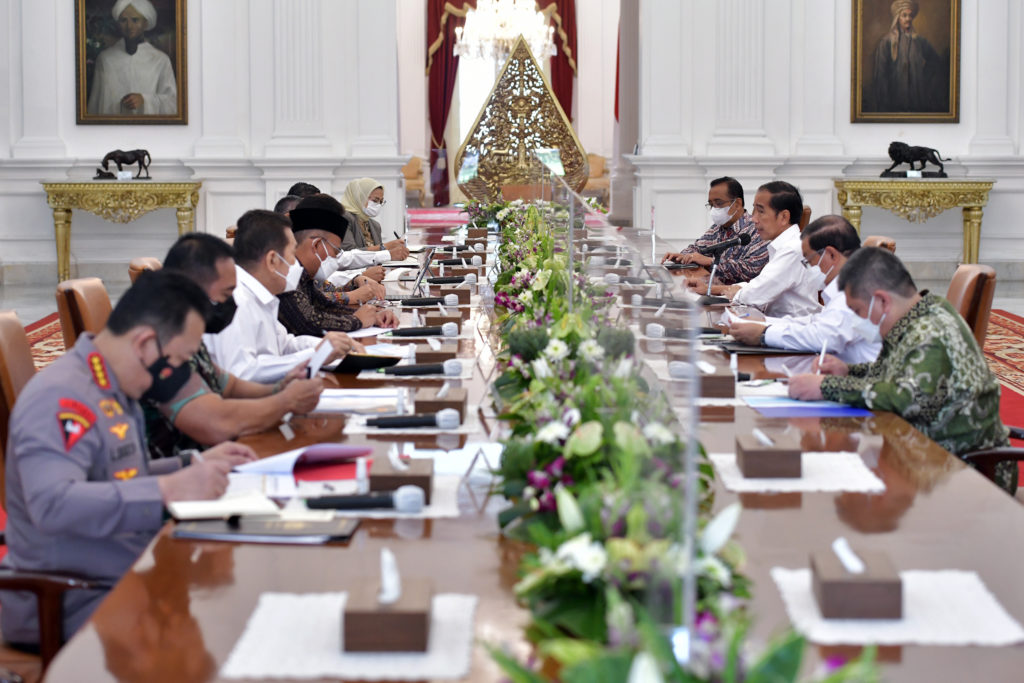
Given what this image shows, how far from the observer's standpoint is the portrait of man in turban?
12.0m

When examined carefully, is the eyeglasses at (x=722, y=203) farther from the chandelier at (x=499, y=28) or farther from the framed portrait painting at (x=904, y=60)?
the chandelier at (x=499, y=28)

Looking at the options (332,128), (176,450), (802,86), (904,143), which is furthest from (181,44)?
(176,450)

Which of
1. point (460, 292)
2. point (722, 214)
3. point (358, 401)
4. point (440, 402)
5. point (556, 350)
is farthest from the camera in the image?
point (722, 214)

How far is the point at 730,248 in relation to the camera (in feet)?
25.2

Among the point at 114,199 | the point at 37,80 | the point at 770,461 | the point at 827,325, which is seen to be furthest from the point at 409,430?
the point at 37,80

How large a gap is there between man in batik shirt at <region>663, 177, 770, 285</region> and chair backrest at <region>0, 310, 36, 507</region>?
4.65 meters

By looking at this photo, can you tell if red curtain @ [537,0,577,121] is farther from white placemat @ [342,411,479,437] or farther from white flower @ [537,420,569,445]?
white flower @ [537,420,569,445]

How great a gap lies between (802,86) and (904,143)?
3.90 ft

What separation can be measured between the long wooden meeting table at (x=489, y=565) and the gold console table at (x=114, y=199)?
9.60 metres

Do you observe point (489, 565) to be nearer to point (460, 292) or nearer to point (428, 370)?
point (428, 370)

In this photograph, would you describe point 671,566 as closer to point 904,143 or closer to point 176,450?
point 176,450

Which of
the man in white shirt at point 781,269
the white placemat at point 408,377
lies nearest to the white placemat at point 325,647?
the white placemat at point 408,377

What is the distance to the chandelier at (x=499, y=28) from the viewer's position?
18.3 meters

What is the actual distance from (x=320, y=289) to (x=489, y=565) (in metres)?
3.87
